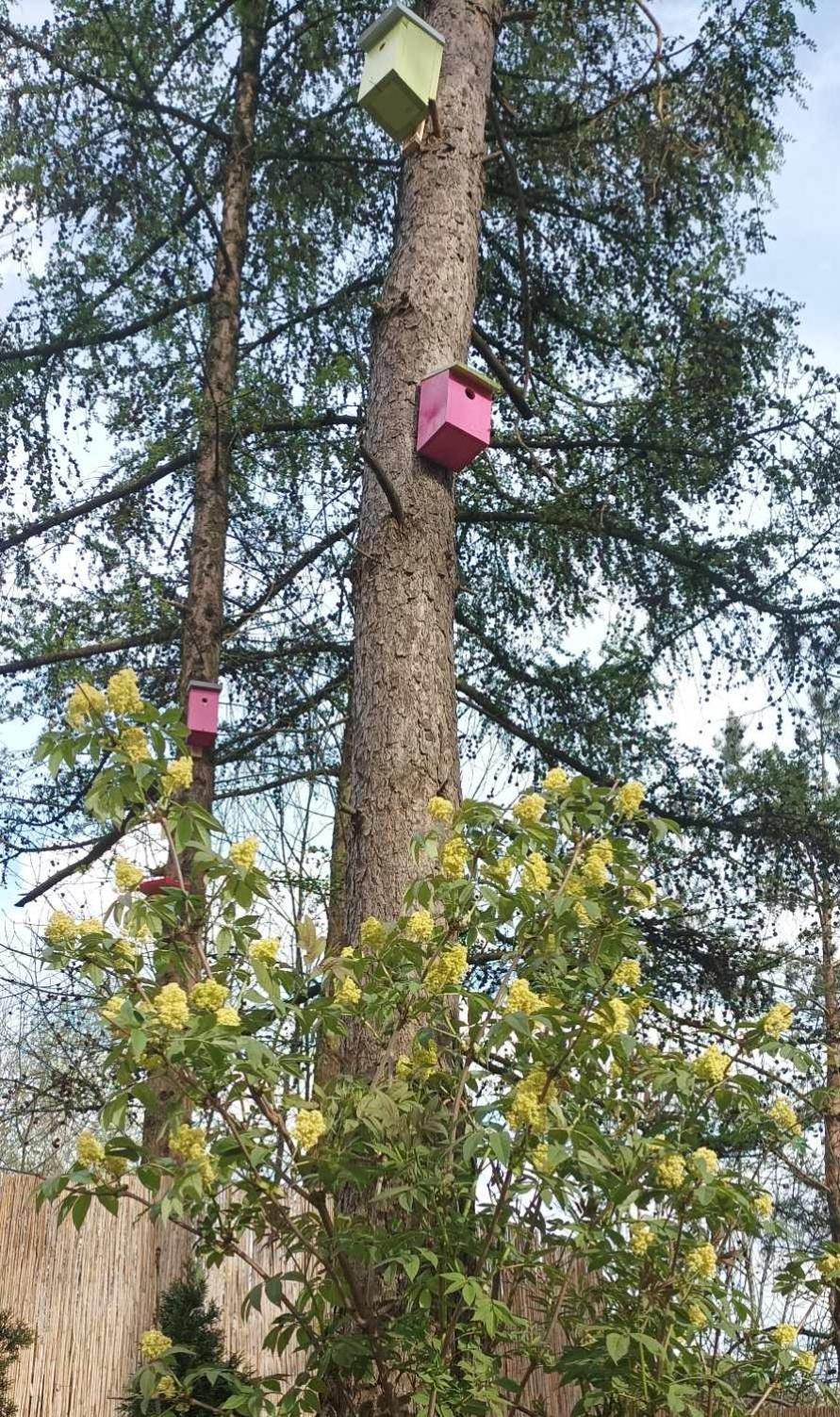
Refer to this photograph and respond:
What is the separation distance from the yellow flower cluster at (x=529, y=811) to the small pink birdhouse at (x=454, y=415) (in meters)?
1.34

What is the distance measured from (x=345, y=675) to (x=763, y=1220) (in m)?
4.28

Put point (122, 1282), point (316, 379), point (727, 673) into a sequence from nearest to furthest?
point (122, 1282), point (316, 379), point (727, 673)

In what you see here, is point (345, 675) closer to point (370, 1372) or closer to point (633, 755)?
point (633, 755)

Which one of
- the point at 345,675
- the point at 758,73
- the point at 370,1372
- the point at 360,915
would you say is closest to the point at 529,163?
the point at 758,73

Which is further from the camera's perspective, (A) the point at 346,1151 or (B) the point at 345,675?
(B) the point at 345,675

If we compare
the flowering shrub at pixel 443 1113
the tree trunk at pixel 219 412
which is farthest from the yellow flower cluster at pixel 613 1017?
the tree trunk at pixel 219 412

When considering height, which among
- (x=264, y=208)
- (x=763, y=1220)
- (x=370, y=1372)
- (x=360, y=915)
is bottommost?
(x=370, y=1372)

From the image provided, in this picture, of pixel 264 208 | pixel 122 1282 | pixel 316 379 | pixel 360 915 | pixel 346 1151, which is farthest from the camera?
pixel 264 208

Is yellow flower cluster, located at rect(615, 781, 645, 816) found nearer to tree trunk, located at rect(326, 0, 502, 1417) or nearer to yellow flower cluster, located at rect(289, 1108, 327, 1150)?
tree trunk, located at rect(326, 0, 502, 1417)

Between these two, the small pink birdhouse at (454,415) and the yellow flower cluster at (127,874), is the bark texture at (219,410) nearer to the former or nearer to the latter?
the small pink birdhouse at (454,415)

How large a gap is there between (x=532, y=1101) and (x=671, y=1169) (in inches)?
12.2

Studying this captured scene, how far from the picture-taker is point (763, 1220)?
2264 millimetres

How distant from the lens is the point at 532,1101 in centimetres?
193

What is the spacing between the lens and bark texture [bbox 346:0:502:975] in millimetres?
2930
